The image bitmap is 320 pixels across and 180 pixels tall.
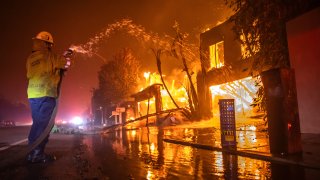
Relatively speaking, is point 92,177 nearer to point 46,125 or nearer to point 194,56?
point 46,125

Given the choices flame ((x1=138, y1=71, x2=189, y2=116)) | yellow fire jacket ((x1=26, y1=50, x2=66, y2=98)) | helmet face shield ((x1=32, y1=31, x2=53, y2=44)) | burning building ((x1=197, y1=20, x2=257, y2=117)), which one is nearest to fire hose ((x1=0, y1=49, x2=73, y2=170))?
yellow fire jacket ((x1=26, y1=50, x2=66, y2=98))

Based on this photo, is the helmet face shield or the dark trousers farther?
the helmet face shield

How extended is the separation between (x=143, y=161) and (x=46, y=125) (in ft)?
6.94

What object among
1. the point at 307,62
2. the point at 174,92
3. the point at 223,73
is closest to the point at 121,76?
the point at 174,92

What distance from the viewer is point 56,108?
6.66 m

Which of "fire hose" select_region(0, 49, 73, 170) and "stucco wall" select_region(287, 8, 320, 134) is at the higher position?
"stucco wall" select_region(287, 8, 320, 134)

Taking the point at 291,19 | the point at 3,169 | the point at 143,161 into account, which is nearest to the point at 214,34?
the point at 291,19

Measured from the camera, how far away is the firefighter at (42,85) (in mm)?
6305

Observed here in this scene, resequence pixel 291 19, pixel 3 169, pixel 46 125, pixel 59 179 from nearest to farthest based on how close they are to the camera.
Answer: pixel 59 179 < pixel 3 169 < pixel 46 125 < pixel 291 19

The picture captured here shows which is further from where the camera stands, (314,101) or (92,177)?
(314,101)

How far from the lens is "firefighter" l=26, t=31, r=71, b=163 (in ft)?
20.7

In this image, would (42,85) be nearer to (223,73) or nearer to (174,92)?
(223,73)

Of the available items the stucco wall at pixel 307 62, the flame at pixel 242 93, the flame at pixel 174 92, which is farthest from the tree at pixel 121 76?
the stucco wall at pixel 307 62

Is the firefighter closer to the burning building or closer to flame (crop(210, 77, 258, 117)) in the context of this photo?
the burning building
